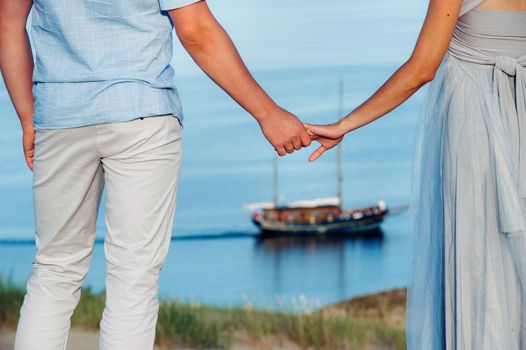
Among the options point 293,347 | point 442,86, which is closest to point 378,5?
point 293,347

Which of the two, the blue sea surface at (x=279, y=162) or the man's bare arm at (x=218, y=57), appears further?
the blue sea surface at (x=279, y=162)

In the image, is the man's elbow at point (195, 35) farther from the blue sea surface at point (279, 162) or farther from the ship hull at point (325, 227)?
the ship hull at point (325, 227)

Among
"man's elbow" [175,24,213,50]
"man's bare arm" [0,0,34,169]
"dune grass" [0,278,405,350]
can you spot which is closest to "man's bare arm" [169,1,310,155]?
"man's elbow" [175,24,213,50]

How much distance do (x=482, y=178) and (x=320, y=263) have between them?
8.93 feet

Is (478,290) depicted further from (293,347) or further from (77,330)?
(77,330)

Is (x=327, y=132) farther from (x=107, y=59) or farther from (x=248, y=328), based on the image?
(x=248, y=328)

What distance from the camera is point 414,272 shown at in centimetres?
228

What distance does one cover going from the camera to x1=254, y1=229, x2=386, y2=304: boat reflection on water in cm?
467

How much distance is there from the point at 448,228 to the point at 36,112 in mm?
848

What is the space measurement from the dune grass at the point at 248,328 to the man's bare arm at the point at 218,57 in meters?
1.31

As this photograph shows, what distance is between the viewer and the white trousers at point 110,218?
6.43ft

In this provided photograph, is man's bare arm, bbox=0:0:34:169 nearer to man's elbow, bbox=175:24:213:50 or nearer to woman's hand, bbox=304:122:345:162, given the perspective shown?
man's elbow, bbox=175:24:213:50

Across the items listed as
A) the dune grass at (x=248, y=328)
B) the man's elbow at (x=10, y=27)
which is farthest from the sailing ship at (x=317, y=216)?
the man's elbow at (x=10, y=27)

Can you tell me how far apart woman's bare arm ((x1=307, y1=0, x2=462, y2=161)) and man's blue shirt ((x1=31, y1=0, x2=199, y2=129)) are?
471 millimetres
